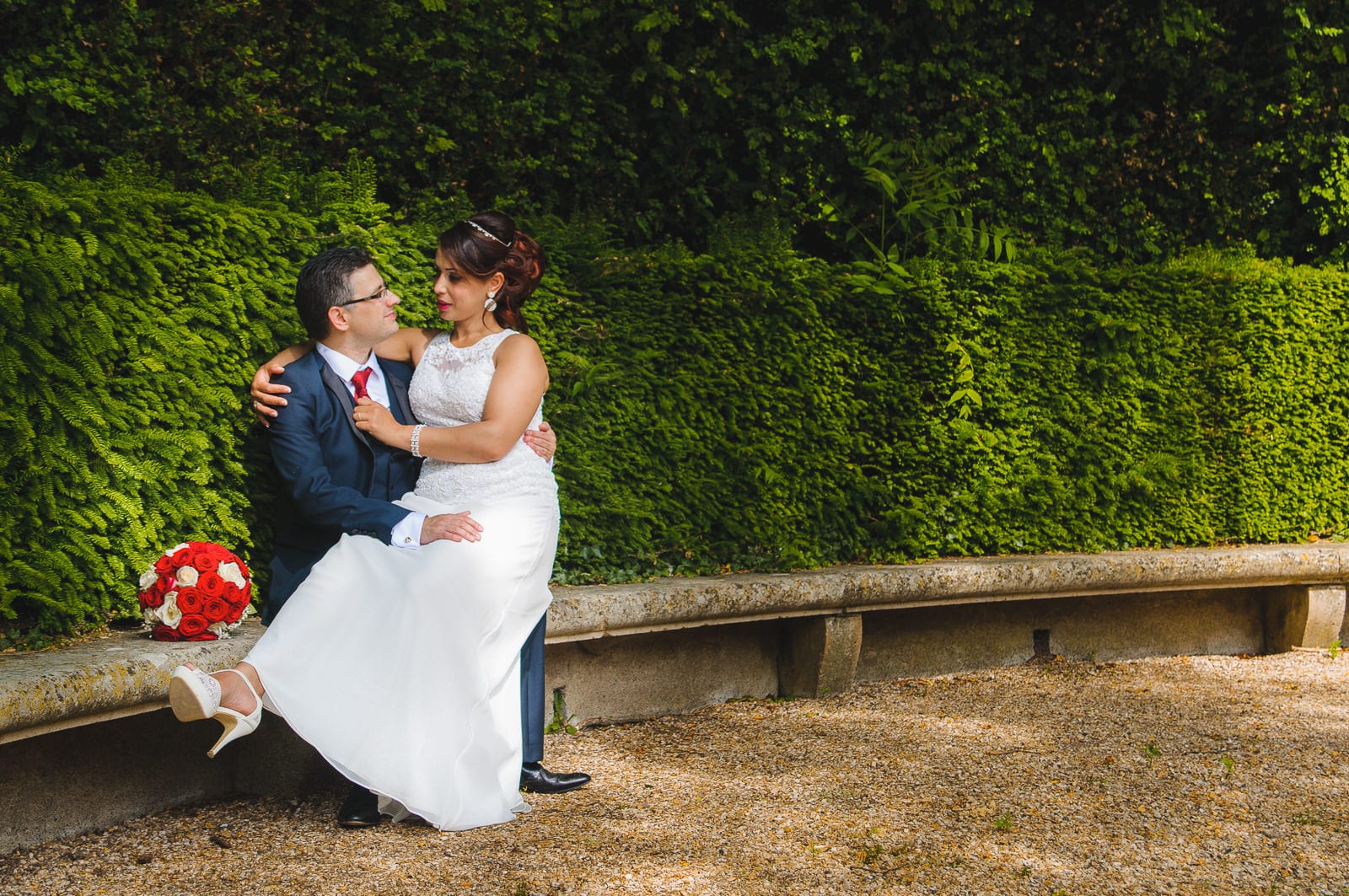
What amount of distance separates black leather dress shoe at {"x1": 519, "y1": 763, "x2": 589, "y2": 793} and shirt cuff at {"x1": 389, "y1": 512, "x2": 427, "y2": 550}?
3.00ft

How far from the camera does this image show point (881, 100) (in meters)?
7.96

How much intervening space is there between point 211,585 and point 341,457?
0.60 meters

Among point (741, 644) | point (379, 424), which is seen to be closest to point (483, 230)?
point (379, 424)

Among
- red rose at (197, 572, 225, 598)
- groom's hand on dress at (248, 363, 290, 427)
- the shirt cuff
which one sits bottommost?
red rose at (197, 572, 225, 598)

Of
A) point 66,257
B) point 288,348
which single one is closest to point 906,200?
point 288,348

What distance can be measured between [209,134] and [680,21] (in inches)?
113

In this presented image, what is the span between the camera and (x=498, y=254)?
4.20m

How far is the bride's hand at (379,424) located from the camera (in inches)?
160

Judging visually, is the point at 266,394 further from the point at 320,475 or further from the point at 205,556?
the point at 205,556

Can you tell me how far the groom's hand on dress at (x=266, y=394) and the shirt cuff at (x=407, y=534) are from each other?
0.52m

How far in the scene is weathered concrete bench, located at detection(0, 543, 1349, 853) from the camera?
3.59m

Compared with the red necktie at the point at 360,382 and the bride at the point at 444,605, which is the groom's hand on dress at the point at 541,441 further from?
the red necktie at the point at 360,382

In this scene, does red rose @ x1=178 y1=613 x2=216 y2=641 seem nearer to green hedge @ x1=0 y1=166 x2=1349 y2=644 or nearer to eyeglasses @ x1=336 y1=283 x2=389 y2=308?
green hedge @ x1=0 y1=166 x2=1349 y2=644

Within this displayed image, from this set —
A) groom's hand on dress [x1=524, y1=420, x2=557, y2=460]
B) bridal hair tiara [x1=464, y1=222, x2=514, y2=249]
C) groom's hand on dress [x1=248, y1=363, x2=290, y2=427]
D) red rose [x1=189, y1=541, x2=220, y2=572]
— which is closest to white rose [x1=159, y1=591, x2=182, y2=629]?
red rose [x1=189, y1=541, x2=220, y2=572]
